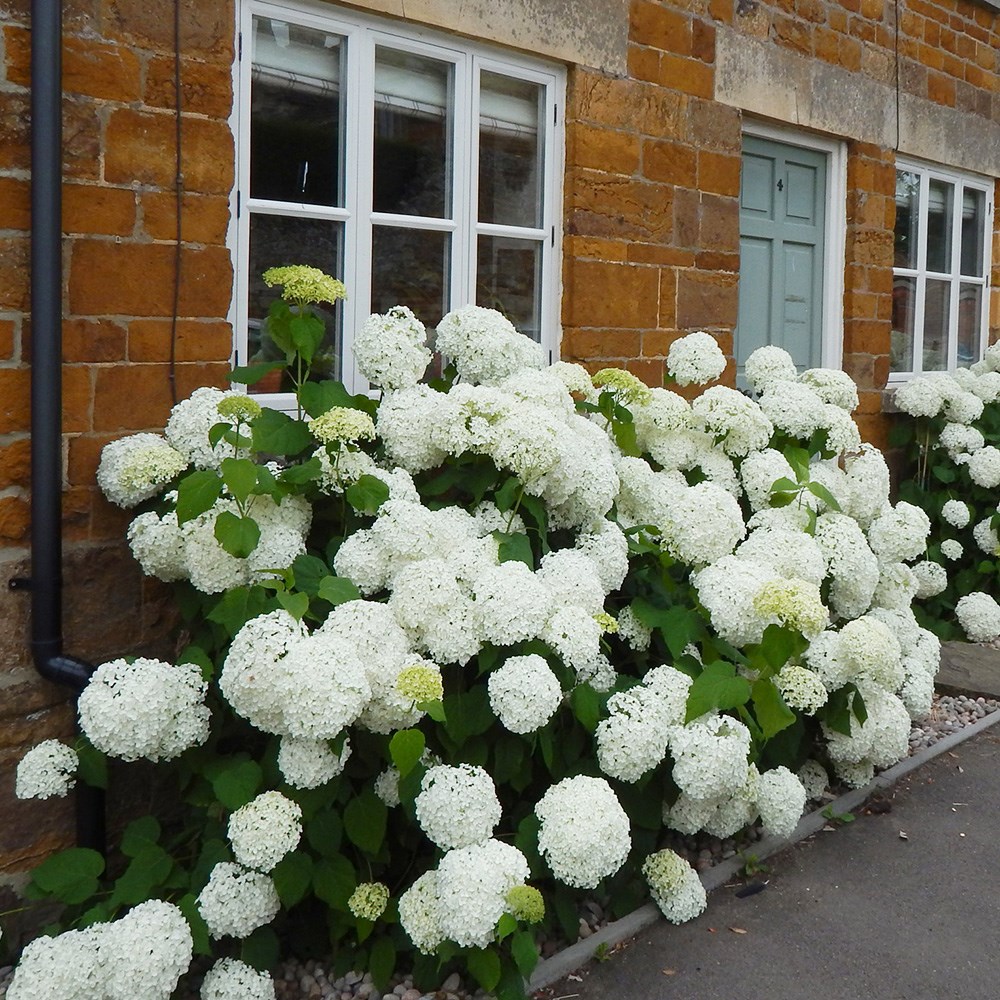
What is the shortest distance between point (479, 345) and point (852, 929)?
2095 mm

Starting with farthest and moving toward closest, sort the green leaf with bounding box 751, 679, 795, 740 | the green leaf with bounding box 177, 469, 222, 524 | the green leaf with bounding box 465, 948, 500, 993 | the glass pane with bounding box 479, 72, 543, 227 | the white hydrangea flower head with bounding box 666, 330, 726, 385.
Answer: the glass pane with bounding box 479, 72, 543, 227
the white hydrangea flower head with bounding box 666, 330, 726, 385
the green leaf with bounding box 751, 679, 795, 740
the green leaf with bounding box 177, 469, 222, 524
the green leaf with bounding box 465, 948, 500, 993

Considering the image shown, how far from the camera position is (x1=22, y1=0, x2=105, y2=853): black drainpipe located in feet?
10.8

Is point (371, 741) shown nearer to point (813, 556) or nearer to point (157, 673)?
point (157, 673)

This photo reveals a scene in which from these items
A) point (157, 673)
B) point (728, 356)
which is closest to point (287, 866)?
point (157, 673)

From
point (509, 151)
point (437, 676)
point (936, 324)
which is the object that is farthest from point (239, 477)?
point (936, 324)

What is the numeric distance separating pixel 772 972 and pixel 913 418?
4.56 meters

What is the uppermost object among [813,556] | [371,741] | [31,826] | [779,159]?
[779,159]

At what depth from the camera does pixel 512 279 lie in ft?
16.5

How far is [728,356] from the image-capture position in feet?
19.6

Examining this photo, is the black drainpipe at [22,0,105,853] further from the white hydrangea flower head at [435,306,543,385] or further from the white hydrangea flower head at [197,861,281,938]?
the white hydrangea flower head at [435,306,543,385]

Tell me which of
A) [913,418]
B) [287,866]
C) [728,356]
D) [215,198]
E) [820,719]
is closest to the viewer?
[287,866]

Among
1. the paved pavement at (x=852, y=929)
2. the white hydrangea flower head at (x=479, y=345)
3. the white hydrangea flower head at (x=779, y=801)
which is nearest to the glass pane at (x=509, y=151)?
the white hydrangea flower head at (x=479, y=345)

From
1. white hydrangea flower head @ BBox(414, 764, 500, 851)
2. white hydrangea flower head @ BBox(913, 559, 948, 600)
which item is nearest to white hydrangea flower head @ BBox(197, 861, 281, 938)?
white hydrangea flower head @ BBox(414, 764, 500, 851)

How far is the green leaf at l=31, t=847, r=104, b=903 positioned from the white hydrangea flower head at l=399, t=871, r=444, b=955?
81cm
